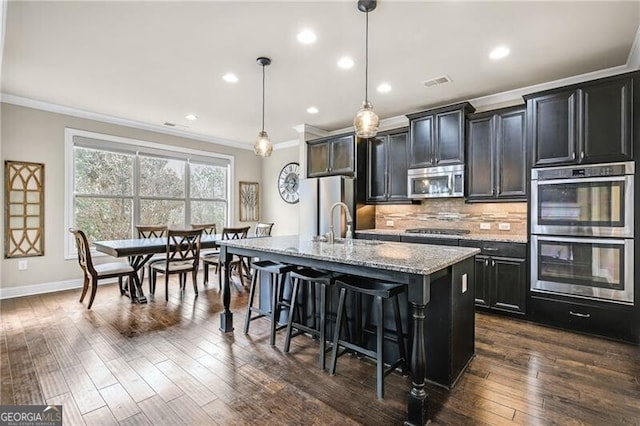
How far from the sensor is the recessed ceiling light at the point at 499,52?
2.93 meters

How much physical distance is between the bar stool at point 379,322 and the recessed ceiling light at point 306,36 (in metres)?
2.09

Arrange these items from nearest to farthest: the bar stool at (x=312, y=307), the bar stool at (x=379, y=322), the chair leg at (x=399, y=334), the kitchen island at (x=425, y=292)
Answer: the kitchen island at (x=425, y=292) → the bar stool at (x=379, y=322) → the chair leg at (x=399, y=334) → the bar stool at (x=312, y=307)

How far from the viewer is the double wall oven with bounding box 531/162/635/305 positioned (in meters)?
2.86

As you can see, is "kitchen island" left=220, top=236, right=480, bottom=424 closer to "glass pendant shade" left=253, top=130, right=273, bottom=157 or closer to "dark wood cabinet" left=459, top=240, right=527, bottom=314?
"glass pendant shade" left=253, top=130, right=273, bottom=157

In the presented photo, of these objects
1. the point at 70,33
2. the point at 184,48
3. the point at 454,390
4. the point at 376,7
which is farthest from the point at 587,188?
the point at 70,33

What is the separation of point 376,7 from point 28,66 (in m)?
3.65

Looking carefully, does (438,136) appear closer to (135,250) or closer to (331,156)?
(331,156)

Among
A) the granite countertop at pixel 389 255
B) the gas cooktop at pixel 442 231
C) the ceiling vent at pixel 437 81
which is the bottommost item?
the granite countertop at pixel 389 255

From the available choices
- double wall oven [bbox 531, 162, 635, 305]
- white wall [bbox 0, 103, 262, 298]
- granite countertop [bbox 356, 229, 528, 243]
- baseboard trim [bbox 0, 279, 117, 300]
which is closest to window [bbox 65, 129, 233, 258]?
white wall [bbox 0, 103, 262, 298]

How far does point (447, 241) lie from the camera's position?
3.88 metres

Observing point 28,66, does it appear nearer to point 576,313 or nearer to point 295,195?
point 295,195

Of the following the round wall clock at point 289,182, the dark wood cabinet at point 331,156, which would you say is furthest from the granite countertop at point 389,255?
the round wall clock at point 289,182

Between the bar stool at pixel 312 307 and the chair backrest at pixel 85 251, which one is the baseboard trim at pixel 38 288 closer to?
the chair backrest at pixel 85 251

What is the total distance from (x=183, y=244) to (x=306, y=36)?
2995mm
